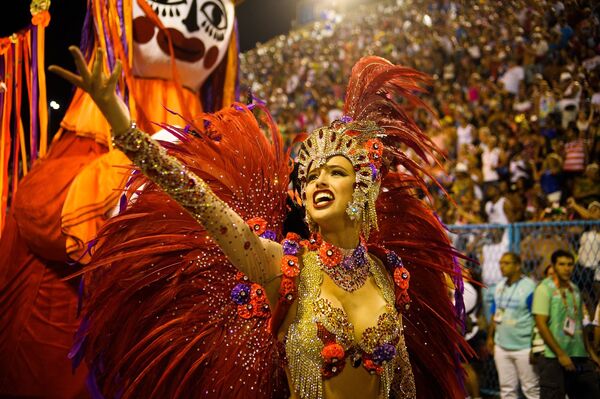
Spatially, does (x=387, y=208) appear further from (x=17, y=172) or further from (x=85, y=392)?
(x=17, y=172)

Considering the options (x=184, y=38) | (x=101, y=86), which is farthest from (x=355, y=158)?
(x=184, y=38)

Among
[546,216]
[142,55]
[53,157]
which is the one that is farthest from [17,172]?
[546,216]

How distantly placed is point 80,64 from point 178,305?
3.21ft

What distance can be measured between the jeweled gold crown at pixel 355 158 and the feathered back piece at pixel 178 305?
0.90 feet

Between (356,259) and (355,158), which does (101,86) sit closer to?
(355,158)

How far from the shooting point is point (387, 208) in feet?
8.59

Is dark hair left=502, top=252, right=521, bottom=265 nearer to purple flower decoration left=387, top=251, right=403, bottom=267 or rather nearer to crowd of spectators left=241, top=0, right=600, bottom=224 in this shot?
crowd of spectators left=241, top=0, right=600, bottom=224

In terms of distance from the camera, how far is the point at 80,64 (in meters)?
1.55

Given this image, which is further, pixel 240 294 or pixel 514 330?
pixel 514 330

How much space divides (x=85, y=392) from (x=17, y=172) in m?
1.09

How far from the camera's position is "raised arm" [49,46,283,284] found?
5.33 feet

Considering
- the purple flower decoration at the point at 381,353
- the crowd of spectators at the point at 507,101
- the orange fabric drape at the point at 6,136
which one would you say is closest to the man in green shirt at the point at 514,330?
the crowd of spectators at the point at 507,101

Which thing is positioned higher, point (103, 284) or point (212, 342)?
point (103, 284)

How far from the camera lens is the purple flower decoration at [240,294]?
2186mm
